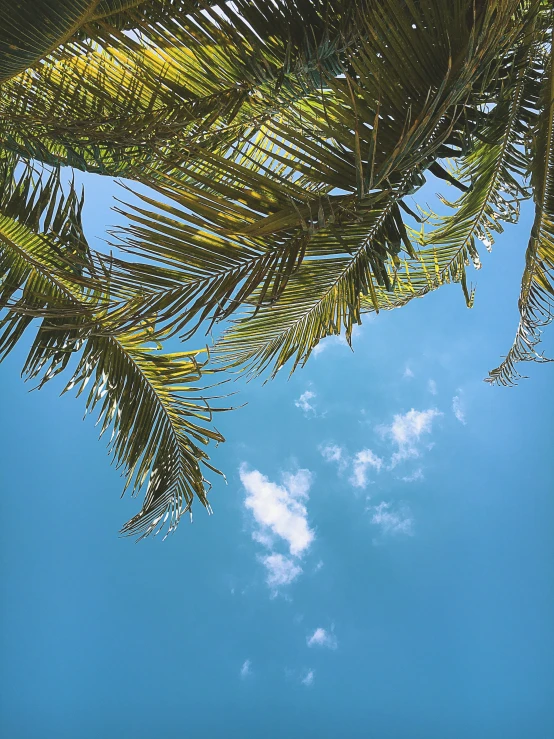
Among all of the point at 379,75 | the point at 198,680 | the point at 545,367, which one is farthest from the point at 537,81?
the point at 198,680

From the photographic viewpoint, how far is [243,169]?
6.75 feet

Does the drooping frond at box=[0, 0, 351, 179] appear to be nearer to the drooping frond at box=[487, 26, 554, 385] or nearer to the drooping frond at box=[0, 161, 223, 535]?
the drooping frond at box=[0, 161, 223, 535]

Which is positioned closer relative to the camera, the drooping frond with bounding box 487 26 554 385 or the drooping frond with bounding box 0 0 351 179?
the drooping frond with bounding box 0 0 351 179

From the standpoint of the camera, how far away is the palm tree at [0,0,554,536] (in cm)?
205

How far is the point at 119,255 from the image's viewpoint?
2240 millimetres

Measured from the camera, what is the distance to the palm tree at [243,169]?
205cm

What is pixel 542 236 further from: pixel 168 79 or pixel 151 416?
pixel 151 416

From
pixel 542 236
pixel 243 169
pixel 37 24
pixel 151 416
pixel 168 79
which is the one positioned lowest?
pixel 243 169

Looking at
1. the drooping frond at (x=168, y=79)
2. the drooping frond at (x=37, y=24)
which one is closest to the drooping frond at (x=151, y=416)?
the drooping frond at (x=168, y=79)

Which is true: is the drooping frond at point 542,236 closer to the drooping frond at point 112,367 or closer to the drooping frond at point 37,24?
the drooping frond at point 112,367

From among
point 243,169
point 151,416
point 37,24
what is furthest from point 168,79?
point 151,416

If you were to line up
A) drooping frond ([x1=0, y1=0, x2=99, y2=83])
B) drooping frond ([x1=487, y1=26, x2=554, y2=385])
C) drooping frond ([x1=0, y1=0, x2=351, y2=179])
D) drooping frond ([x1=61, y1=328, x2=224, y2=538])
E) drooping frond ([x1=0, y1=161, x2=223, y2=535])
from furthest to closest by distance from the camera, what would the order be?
drooping frond ([x1=61, y1=328, x2=224, y2=538]), drooping frond ([x1=0, y1=161, x2=223, y2=535]), drooping frond ([x1=487, y1=26, x2=554, y2=385]), drooping frond ([x1=0, y1=0, x2=351, y2=179]), drooping frond ([x1=0, y1=0, x2=99, y2=83])

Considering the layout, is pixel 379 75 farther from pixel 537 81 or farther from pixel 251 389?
pixel 251 389

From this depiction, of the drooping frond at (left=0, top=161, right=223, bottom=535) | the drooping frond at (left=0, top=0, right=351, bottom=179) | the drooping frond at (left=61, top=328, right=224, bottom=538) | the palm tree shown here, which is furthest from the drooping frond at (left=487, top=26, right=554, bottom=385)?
the drooping frond at (left=61, top=328, right=224, bottom=538)
